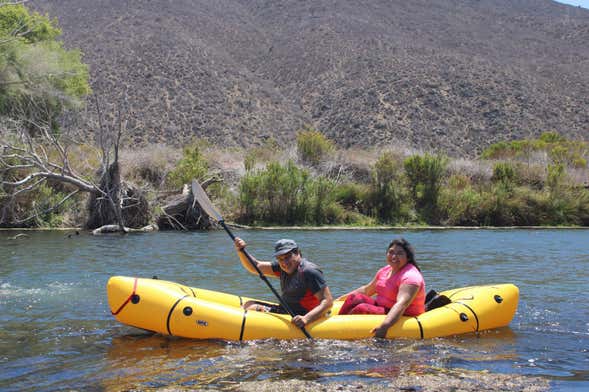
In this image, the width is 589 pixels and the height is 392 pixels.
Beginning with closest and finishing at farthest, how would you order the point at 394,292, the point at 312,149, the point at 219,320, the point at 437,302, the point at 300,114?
the point at 219,320, the point at 394,292, the point at 437,302, the point at 312,149, the point at 300,114

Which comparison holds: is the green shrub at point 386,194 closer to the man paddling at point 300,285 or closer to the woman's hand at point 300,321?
the man paddling at point 300,285

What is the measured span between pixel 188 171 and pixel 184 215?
216 centimetres

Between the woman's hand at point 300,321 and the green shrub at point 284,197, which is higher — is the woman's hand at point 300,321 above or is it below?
below

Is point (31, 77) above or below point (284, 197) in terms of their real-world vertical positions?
above

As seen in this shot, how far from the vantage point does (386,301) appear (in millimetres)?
7027

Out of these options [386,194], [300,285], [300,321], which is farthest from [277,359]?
[386,194]

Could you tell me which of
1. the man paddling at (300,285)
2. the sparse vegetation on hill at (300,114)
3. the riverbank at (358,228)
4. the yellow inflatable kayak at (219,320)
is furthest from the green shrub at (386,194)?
the man paddling at (300,285)

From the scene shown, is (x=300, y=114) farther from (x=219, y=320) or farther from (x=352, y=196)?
(x=219, y=320)

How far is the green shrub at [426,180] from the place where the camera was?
2536 centimetres

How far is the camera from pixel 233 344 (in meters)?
6.57

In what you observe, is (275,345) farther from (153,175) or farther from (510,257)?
(153,175)

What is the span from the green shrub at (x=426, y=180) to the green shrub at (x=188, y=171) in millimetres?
8031

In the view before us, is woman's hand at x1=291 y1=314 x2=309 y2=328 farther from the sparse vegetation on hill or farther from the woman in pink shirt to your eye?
the sparse vegetation on hill

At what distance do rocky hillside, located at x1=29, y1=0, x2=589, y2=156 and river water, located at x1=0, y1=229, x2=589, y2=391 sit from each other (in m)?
28.4
